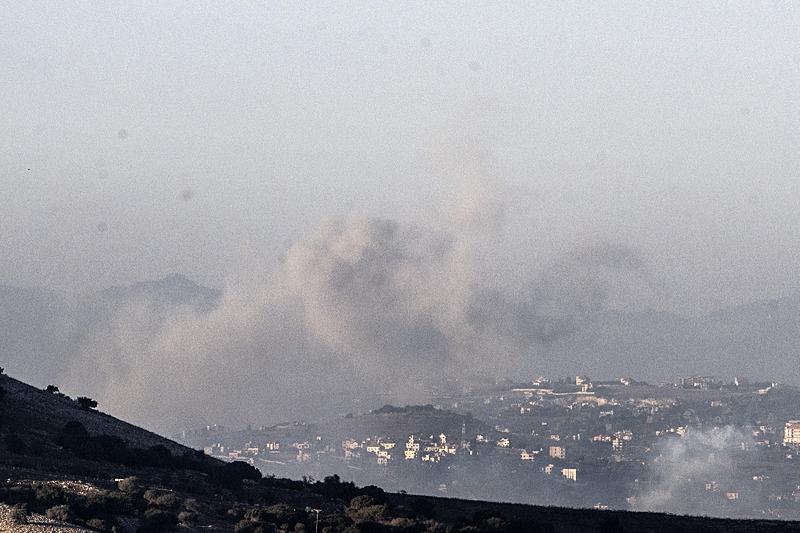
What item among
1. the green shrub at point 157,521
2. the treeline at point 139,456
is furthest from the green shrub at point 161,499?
the treeline at point 139,456

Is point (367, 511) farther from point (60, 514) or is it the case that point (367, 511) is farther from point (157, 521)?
point (60, 514)

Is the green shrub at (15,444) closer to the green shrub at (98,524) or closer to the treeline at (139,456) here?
the treeline at (139,456)

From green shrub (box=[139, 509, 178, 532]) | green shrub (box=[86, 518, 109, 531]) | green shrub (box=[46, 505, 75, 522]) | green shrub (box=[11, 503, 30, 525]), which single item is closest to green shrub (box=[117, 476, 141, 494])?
green shrub (box=[139, 509, 178, 532])

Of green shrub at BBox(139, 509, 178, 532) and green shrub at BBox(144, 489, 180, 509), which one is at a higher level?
green shrub at BBox(144, 489, 180, 509)

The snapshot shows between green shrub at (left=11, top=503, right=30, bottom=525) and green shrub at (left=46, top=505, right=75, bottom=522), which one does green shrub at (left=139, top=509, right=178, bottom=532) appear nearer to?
green shrub at (left=46, top=505, right=75, bottom=522)

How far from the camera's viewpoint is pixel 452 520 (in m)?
94.9

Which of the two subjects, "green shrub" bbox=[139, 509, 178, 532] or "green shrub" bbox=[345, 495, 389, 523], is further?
"green shrub" bbox=[345, 495, 389, 523]

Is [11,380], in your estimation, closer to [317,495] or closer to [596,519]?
[317,495]

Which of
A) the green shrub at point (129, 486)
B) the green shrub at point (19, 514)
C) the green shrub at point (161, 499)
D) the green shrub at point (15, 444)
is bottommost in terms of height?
the green shrub at point (19, 514)

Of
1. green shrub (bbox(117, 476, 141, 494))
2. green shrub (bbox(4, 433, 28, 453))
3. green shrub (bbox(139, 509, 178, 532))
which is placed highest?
green shrub (bbox(4, 433, 28, 453))

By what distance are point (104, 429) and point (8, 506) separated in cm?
5083

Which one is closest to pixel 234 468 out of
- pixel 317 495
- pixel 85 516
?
pixel 317 495

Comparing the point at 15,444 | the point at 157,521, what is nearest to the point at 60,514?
the point at 157,521

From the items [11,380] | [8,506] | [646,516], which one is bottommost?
[8,506]
